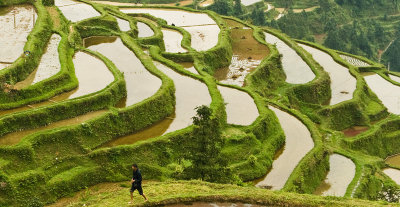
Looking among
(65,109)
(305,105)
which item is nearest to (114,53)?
(65,109)

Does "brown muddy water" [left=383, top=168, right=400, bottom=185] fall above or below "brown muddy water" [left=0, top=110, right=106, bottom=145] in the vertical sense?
below

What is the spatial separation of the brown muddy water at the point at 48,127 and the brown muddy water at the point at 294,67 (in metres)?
14.5

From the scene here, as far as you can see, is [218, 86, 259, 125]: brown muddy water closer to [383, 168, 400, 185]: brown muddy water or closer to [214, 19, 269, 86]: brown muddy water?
[214, 19, 269, 86]: brown muddy water

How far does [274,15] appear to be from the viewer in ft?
234

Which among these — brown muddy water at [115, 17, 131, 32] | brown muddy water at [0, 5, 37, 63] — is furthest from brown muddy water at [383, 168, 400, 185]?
brown muddy water at [0, 5, 37, 63]

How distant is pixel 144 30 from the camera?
32.3 m

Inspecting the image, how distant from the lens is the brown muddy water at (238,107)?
69.6ft

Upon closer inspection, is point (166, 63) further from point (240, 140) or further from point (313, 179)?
point (313, 179)

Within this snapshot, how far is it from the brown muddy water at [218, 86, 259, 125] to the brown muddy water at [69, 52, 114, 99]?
16.6ft

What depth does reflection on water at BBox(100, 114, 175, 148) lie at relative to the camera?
59.2ft

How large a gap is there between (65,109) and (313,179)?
9.46 m

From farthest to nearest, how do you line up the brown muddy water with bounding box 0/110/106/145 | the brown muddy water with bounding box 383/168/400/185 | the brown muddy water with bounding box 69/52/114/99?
the brown muddy water with bounding box 383/168/400/185
the brown muddy water with bounding box 69/52/114/99
the brown muddy water with bounding box 0/110/106/145

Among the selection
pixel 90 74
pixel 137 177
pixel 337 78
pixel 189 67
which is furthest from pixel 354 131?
pixel 137 177

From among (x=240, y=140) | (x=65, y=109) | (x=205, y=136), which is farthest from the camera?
(x=240, y=140)
